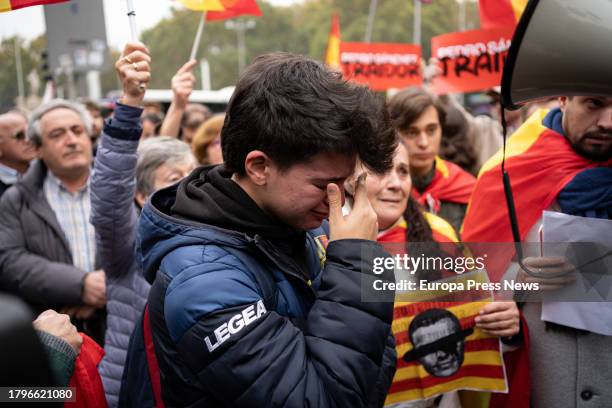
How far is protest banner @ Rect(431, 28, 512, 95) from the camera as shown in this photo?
4.83 meters

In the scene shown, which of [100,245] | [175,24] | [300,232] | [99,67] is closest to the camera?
[300,232]

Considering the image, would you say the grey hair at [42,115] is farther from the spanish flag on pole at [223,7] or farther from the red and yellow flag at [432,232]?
the red and yellow flag at [432,232]

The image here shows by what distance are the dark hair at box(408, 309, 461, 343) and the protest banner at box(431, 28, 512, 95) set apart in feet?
10.2

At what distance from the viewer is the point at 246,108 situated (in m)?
1.52

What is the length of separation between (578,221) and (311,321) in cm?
106

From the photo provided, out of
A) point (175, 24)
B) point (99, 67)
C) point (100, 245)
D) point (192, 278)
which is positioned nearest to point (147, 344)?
point (192, 278)

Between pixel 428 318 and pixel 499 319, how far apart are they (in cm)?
24

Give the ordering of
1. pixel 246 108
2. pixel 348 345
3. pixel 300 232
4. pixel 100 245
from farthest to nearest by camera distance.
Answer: pixel 100 245 → pixel 300 232 → pixel 246 108 → pixel 348 345

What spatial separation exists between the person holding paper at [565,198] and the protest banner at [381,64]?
3.71 meters

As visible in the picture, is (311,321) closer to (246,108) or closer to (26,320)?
(246,108)

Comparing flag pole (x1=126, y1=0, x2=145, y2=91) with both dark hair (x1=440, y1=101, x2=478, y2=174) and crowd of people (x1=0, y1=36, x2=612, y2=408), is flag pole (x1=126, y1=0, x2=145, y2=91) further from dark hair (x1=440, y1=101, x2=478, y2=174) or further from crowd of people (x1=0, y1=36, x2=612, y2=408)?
dark hair (x1=440, y1=101, x2=478, y2=174)

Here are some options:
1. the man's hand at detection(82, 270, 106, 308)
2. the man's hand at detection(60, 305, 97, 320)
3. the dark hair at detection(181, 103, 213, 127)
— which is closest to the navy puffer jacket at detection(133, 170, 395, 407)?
the man's hand at detection(82, 270, 106, 308)

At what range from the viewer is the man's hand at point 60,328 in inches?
71.0

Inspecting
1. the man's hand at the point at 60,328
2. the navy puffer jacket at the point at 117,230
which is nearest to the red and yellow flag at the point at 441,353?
the man's hand at the point at 60,328
